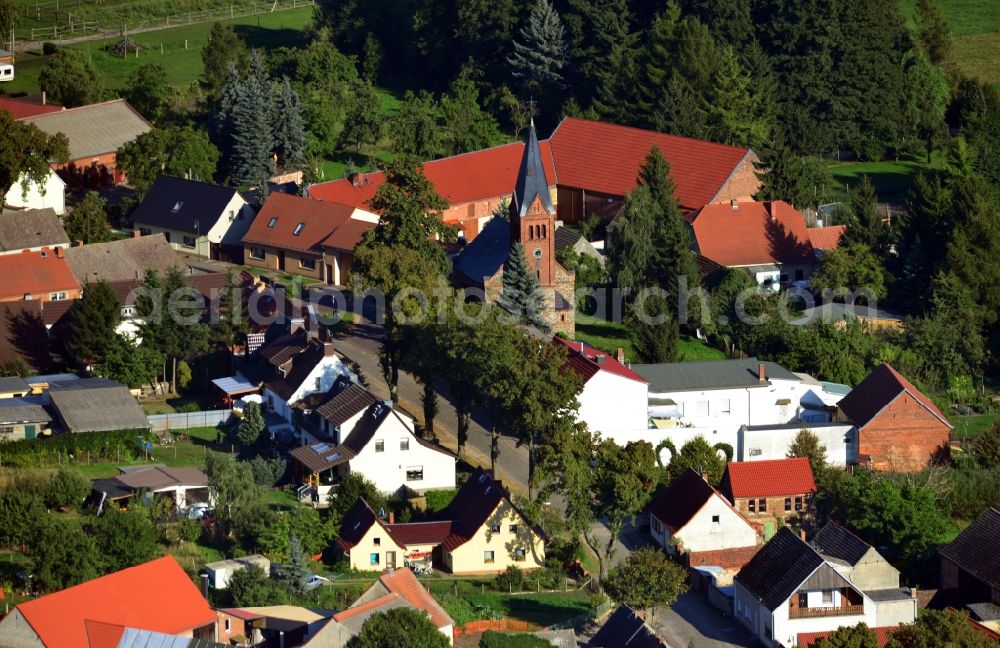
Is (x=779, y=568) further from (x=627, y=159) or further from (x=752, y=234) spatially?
(x=627, y=159)

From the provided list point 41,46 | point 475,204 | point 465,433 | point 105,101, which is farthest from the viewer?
point 41,46

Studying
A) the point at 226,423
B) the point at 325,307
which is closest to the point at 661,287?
the point at 325,307

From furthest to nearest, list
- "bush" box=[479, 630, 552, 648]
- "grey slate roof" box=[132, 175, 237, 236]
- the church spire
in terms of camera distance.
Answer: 1. "grey slate roof" box=[132, 175, 237, 236]
2. the church spire
3. "bush" box=[479, 630, 552, 648]

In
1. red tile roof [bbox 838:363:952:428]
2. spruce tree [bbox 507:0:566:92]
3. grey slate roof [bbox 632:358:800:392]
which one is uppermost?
spruce tree [bbox 507:0:566:92]

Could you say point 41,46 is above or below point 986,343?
above

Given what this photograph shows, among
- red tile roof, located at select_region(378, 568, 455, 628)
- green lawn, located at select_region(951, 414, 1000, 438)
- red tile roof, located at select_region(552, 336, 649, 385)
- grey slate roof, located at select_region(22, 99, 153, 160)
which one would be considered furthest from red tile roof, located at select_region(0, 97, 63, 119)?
red tile roof, located at select_region(378, 568, 455, 628)

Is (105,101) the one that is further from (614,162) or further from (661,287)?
(661,287)

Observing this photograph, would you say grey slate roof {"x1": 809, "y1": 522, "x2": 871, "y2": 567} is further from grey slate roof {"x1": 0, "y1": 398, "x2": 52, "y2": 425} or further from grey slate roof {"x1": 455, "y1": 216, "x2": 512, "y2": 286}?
grey slate roof {"x1": 0, "y1": 398, "x2": 52, "y2": 425}
